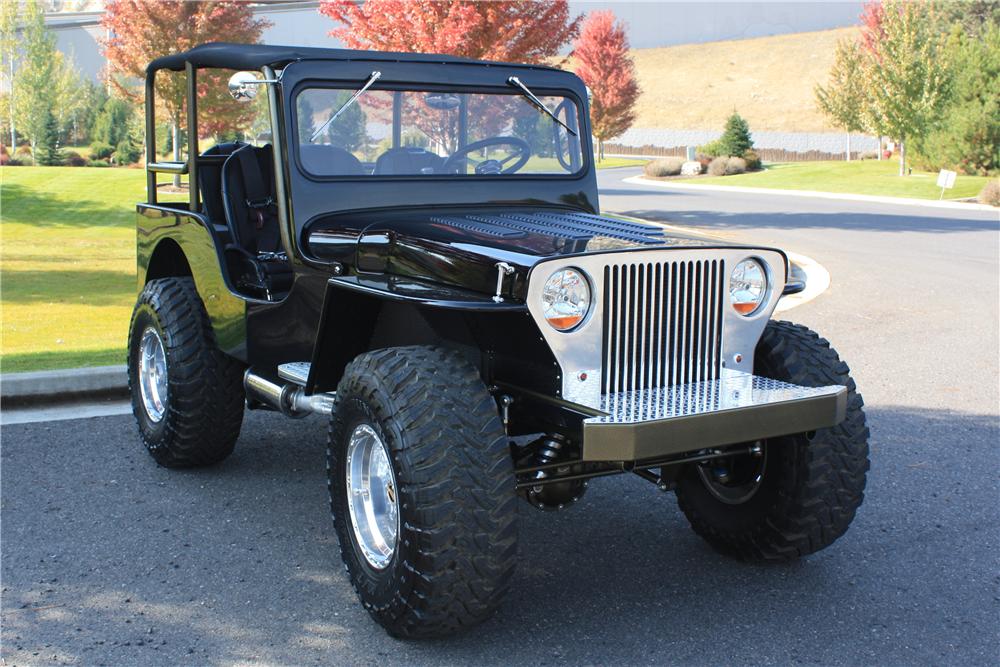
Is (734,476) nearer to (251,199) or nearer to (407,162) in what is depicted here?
(407,162)

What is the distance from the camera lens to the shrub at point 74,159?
33.7 m

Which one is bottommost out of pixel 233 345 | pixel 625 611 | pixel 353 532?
pixel 625 611

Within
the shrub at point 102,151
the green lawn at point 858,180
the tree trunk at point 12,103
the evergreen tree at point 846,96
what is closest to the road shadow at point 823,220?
the green lawn at point 858,180

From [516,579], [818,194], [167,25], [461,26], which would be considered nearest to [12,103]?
[167,25]

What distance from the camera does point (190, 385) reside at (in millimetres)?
5570

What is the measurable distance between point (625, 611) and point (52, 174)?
2542cm

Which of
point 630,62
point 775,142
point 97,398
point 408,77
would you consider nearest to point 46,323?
point 97,398

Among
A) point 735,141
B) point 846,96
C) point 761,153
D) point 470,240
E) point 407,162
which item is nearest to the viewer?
point 470,240

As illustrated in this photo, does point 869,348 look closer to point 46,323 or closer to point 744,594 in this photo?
point 744,594

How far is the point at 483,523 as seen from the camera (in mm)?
3590

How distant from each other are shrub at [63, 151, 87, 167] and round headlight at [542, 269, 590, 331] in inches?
1305

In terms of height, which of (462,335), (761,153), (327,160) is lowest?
(462,335)

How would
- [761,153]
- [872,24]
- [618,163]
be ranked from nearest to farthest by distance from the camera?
[872,24] → [618,163] → [761,153]

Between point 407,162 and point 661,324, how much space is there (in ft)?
5.71
